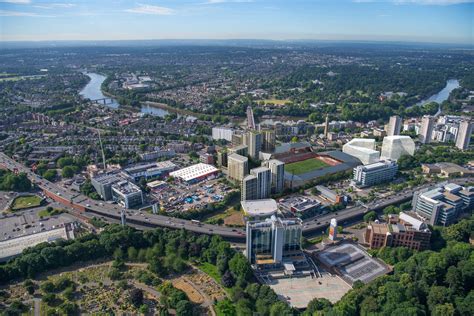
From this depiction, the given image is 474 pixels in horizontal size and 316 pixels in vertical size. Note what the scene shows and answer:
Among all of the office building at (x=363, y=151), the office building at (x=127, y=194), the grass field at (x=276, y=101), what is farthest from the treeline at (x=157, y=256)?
the grass field at (x=276, y=101)

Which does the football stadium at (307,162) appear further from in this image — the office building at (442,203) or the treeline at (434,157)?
the office building at (442,203)

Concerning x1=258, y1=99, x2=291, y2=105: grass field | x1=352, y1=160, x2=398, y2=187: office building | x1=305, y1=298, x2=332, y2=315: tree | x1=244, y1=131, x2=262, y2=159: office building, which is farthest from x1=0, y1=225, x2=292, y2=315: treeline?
x1=258, y1=99, x2=291, y2=105: grass field

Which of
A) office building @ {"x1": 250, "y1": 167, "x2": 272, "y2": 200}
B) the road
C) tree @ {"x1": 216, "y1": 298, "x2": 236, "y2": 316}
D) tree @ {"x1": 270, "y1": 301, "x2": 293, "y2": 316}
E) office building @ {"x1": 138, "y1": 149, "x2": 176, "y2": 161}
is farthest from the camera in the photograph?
office building @ {"x1": 138, "y1": 149, "x2": 176, "y2": 161}

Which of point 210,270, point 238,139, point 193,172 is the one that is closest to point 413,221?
point 210,270

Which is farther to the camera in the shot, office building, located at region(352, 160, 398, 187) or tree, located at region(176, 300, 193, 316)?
office building, located at region(352, 160, 398, 187)

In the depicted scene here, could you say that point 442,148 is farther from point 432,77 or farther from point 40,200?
point 432,77

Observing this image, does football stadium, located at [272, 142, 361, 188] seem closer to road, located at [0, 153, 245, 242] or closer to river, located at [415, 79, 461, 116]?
road, located at [0, 153, 245, 242]
